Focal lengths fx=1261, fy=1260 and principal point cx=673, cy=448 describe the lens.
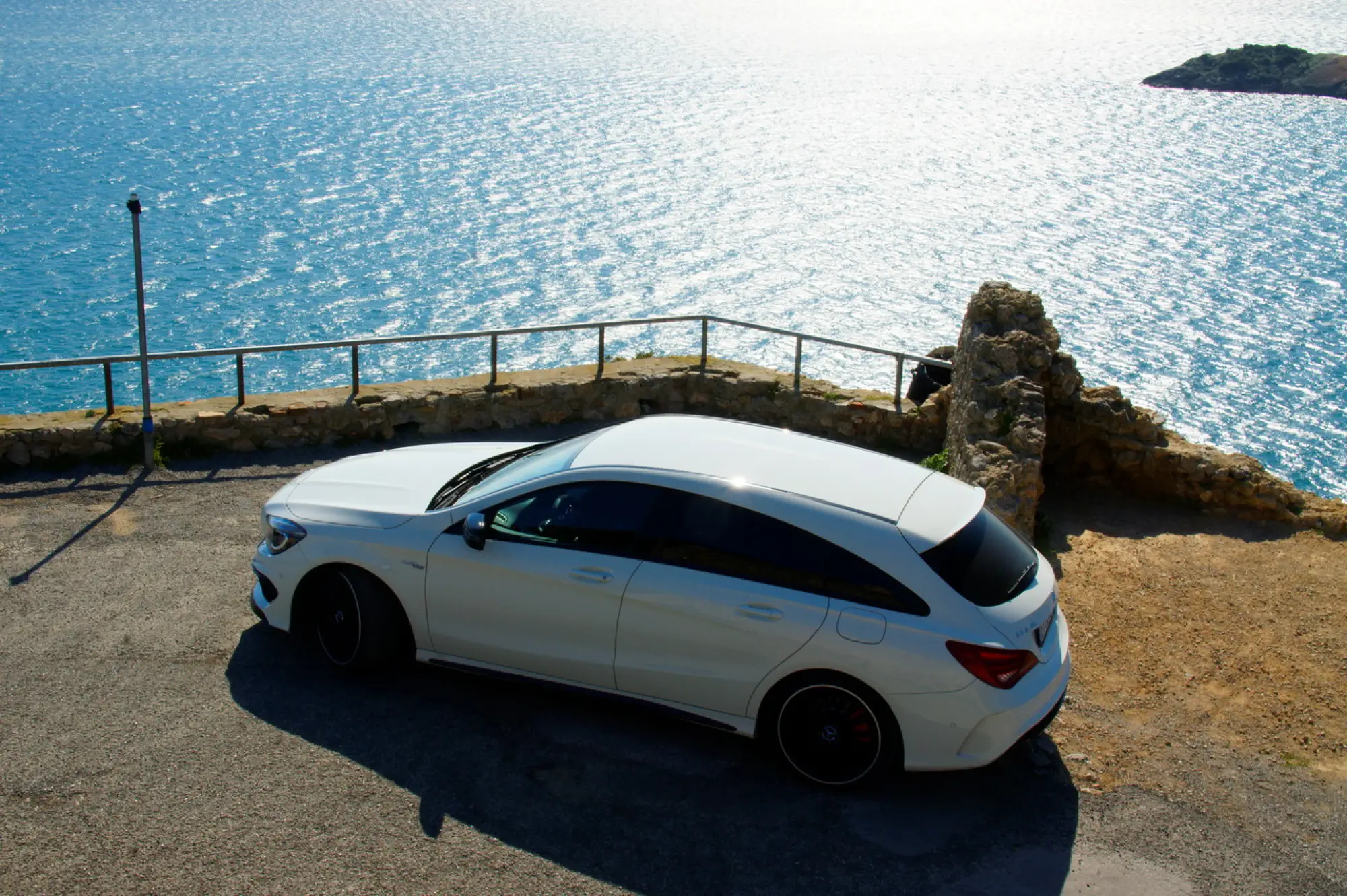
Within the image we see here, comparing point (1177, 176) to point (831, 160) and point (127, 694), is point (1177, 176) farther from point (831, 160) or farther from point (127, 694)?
point (127, 694)

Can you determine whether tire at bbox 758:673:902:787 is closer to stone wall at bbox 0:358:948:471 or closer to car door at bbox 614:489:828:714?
car door at bbox 614:489:828:714

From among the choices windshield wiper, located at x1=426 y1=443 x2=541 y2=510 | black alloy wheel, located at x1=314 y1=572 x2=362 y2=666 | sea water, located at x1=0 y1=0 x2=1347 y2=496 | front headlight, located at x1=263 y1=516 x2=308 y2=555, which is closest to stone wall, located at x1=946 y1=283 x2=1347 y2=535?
windshield wiper, located at x1=426 y1=443 x2=541 y2=510

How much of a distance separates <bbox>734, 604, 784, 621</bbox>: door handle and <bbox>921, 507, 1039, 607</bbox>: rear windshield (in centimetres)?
86

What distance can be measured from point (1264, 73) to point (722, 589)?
98.1 meters

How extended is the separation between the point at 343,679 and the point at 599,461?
2.25 m

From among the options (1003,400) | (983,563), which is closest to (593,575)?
(983,563)

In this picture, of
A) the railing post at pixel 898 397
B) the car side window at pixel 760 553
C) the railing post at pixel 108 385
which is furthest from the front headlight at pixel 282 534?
the railing post at pixel 898 397

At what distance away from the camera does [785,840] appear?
6680mm

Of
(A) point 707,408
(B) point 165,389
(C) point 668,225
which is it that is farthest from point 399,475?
(C) point 668,225

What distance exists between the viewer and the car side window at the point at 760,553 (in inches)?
268

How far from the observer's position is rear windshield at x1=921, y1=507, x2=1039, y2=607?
6.80 meters

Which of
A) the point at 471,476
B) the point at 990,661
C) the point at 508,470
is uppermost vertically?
the point at 508,470

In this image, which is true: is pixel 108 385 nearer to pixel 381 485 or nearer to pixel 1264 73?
pixel 381 485

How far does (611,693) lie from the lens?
750cm
